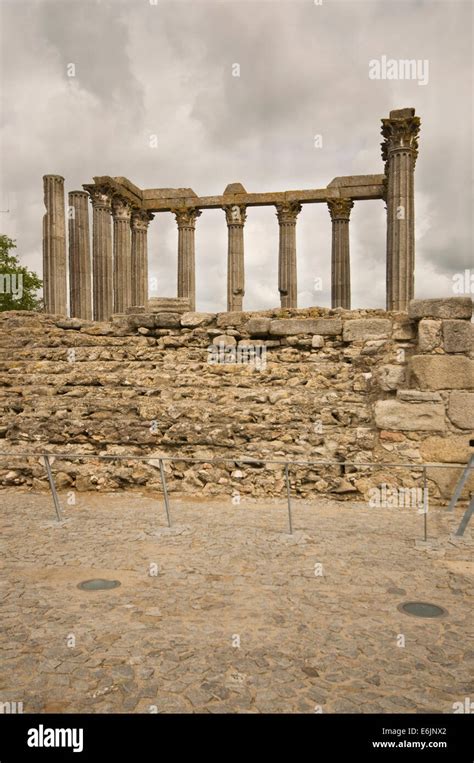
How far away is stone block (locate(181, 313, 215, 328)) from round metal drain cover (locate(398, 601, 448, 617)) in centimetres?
780

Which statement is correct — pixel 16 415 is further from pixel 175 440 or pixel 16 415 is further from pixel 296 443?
pixel 296 443

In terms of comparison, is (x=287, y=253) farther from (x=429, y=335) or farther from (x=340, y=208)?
(x=429, y=335)

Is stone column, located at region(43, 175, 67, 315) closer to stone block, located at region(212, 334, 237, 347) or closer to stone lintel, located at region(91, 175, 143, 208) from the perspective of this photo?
stone lintel, located at region(91, 175, 143, 208)

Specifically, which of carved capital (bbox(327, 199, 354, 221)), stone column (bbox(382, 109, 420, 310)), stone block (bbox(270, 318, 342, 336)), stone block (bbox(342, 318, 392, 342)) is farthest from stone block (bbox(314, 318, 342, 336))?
carved capital (bbox(327, 199, 354, 221))

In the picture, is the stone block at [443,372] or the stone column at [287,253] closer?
the stone block at [443,372]

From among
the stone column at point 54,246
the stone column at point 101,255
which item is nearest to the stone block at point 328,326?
the stone column at point 54,246

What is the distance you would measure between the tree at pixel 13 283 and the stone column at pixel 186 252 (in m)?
12.5

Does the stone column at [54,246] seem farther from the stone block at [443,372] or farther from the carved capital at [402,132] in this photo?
the stone block at [443,372]

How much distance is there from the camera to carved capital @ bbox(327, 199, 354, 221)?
2517cm

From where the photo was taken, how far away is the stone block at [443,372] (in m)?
9.46

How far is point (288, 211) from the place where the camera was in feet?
85.4

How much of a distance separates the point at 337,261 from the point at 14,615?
22.8 metres

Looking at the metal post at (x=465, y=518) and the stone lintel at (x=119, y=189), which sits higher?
the stone lintel at (x=119, y=189)

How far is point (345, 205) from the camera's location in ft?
82.4
